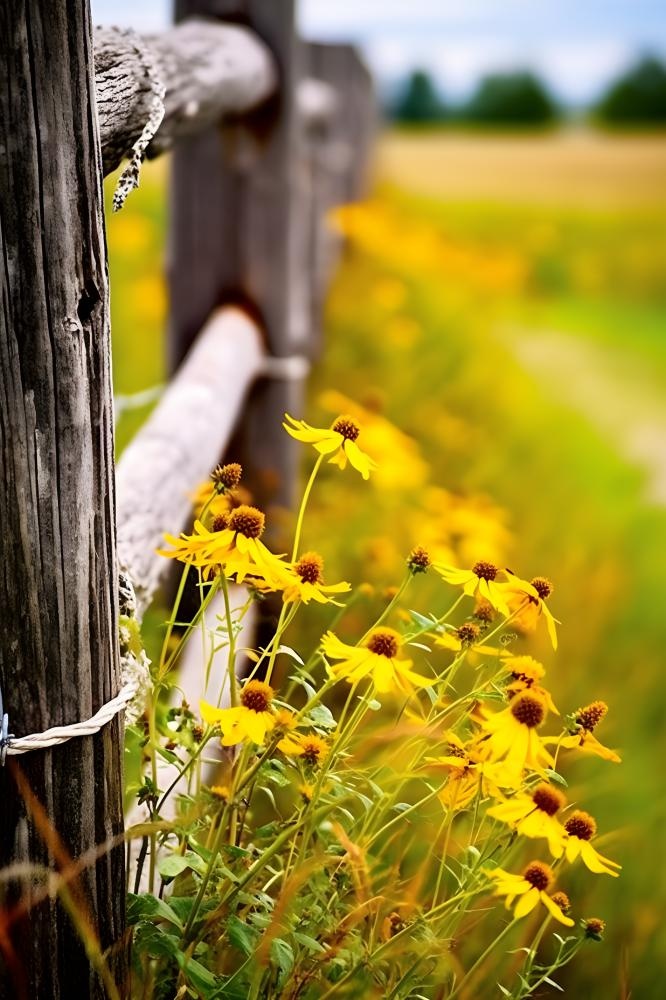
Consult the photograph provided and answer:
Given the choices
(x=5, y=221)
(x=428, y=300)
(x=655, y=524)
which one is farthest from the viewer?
(x=428, y=300)

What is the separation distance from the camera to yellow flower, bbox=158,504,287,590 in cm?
93

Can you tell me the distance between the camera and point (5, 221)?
0.83 metres

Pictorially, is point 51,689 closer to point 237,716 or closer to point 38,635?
point 38,635

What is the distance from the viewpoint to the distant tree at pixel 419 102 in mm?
38750

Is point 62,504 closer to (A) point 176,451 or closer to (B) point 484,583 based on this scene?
(B) point 484,583

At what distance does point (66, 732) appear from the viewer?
3.11 feet

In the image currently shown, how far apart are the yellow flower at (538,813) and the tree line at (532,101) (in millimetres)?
31763

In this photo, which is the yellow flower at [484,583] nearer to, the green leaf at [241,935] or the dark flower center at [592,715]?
the dark flower center at [592,715]

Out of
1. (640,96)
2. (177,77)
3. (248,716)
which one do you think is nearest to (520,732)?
(248,716)

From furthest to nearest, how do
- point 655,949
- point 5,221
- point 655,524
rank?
point 655,524 < point 655,949 < point 5,221

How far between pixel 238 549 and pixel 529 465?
3459mm

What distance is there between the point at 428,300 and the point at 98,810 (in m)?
4.55

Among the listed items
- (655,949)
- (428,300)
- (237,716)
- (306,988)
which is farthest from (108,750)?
(428,300)

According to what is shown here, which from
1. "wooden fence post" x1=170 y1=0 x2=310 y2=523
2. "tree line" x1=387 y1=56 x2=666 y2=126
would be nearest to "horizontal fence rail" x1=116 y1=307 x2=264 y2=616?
"wooden fence post" x1=170 y1=0 x2=310 y2=523
